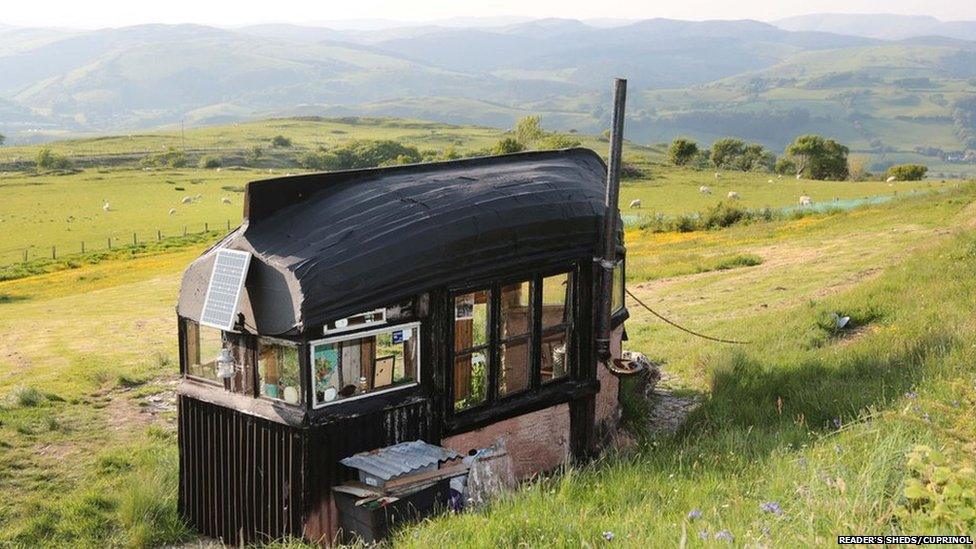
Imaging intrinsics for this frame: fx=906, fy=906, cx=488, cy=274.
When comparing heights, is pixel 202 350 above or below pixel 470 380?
above

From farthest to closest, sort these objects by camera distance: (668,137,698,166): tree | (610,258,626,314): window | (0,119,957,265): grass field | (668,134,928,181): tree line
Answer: (668,137,698,166): tree
(668,134,928,181): tree line
(0,119,957,265): grass field
(610,258,626,314): window

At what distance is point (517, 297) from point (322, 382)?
290 cm

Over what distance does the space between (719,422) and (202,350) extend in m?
6.67

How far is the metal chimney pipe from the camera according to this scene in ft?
38.6

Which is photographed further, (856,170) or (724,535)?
(856,170)

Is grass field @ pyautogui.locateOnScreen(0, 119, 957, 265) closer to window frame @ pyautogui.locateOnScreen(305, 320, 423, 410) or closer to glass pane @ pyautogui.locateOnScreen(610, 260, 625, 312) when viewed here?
glass pane @ pyautogui.locateOnScreen(610, 260, 625, 312)

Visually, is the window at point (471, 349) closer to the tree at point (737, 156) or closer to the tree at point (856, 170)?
the tree at point (856, 170)

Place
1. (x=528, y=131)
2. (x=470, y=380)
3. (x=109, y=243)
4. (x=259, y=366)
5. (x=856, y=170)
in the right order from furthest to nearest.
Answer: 1. (x=528, y=131)
2. (x=856, y=170)
3. (x=109, y=243)
4. (x=470, y=380)
5. (x=259, y=366)

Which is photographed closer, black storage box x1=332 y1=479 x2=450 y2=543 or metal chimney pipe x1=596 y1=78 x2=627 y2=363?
black storage box x1=332 y1=479 x2=450 y2=543

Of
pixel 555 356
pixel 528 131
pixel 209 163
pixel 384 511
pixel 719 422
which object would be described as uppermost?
pixel 555 356

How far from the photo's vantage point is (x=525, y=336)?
11.5 m

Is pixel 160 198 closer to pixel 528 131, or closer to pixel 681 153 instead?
pixel 528 131

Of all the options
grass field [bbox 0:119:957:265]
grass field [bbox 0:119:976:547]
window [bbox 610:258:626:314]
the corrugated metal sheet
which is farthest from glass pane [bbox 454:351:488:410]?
grass field [bbox 0:119:957:265]

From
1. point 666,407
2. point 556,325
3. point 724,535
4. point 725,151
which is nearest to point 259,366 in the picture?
point 556,325
